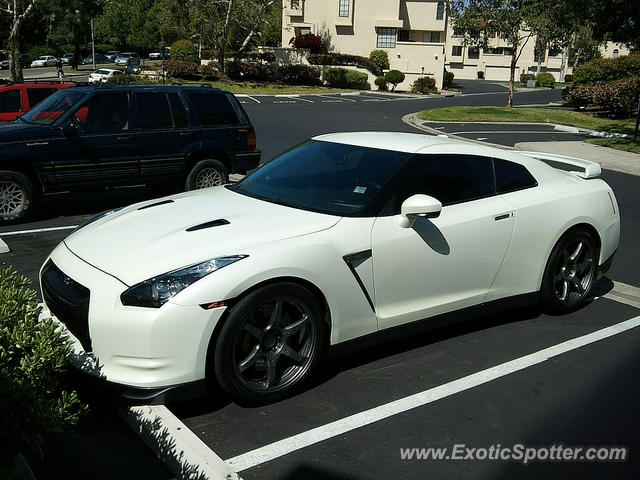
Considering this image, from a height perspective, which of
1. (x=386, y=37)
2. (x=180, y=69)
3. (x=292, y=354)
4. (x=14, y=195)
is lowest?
(x=292, y=354)

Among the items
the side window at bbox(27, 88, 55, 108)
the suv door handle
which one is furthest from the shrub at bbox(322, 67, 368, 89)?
the suv door handle

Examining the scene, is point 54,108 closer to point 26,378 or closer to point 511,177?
point 511,177

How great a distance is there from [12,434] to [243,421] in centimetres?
149

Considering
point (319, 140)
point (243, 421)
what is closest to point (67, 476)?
point (243, 421)

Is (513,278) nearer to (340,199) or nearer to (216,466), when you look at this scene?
(340,199)

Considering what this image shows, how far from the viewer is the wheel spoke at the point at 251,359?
151 inches

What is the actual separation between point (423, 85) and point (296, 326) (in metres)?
45.7

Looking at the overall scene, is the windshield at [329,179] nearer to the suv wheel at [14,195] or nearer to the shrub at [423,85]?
the suv wheel at [14,195]

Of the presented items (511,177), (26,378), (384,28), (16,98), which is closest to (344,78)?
(384,28)

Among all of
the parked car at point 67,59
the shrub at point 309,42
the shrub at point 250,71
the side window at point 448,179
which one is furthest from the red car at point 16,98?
the parked car at point 67,59

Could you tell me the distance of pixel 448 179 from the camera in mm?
4934

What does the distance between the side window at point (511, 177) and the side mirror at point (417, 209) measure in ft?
3.40

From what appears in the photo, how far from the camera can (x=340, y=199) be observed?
15.0 ft

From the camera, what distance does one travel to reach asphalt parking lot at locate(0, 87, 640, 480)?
11.2 ft
